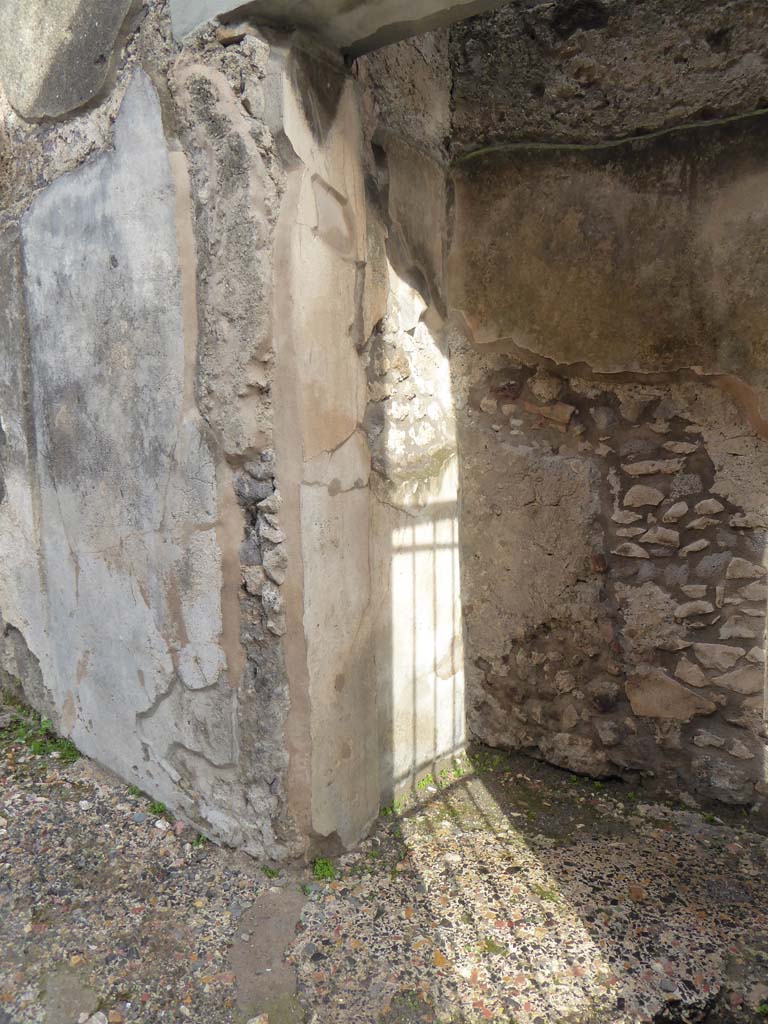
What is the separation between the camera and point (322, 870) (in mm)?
1920

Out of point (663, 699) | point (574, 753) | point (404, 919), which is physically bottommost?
point (404, 919)

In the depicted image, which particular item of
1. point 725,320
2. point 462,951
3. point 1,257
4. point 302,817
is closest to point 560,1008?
point 462,951

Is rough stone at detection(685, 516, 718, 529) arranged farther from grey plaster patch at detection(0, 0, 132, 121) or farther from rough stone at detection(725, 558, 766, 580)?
grey plaster patch at detection(0, 0, 132, 121)

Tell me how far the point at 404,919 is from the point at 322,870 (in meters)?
0.25

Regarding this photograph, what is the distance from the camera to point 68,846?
207cm

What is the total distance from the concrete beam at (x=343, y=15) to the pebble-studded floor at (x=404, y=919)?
2.12 meters

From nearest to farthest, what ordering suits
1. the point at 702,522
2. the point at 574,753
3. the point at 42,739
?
the point at 702,522, the point at 574,753, the point at 42,739

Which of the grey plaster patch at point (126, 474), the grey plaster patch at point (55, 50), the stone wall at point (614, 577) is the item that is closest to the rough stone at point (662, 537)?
the stone wall at point (614, 577)

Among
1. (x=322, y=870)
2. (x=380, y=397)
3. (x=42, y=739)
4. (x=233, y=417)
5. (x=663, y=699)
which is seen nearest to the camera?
(x=233, y=417)

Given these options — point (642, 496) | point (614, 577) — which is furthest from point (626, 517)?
point (614, 577)

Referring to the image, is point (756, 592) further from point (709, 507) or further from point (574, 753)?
point (574, 753)

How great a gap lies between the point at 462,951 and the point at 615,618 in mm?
1115

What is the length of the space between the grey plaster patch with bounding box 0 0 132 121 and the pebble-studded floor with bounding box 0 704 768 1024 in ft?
7.11

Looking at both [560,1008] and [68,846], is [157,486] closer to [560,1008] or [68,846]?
[68,846]
